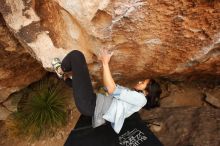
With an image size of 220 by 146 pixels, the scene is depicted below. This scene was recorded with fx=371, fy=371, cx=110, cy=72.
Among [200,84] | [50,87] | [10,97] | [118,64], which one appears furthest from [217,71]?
[10,97]

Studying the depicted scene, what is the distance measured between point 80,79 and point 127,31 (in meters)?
0.73

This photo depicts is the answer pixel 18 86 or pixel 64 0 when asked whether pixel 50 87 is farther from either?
pixel 64 0

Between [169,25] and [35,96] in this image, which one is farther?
[35,96]

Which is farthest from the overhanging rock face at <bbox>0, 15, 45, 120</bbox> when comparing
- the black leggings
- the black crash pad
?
the black crash pad

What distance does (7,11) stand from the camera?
14.0 ft

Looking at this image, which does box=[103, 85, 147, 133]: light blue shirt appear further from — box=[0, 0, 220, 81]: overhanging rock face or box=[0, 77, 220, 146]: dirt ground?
box=[0, 77, 220, 146]: dirt ground

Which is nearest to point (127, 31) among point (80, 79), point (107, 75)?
point (107, 75)

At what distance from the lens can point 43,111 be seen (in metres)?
6.17

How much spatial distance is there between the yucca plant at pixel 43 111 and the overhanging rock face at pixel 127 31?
1.57 metres

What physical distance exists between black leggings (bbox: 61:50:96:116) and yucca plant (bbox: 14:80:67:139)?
2.08 meters

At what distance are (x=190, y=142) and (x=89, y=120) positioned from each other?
139 centimetres

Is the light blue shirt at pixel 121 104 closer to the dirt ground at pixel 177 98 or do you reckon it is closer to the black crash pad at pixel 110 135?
the black crash pad at pixel 110 135

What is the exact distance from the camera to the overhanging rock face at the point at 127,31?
3752 mm

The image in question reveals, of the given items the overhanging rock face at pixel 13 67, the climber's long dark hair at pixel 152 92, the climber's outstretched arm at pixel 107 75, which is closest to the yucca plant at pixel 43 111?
the overhanging rock face at pixel 13 67
